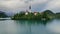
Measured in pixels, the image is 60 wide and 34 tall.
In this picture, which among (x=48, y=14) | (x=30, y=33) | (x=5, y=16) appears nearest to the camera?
(x=30, y=33)

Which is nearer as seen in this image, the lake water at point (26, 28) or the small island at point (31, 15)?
the lake water at point (26, 28)

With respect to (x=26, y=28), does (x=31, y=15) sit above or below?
above

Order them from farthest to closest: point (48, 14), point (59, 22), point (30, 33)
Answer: point (59, 22) < point (48, 14) < point (30, 33)

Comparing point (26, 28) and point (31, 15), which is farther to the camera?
point (31, 15)

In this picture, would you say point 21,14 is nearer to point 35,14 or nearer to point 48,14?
point 35,14

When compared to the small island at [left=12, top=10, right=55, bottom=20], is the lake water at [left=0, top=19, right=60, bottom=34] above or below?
below

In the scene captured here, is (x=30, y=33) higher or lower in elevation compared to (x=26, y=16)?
lower

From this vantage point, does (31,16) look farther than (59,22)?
No

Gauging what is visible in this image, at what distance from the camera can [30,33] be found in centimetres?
466

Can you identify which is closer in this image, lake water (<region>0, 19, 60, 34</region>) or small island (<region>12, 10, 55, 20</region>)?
lake water (<region>0, 19, 60, 34</region>)

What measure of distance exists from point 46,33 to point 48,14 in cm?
255

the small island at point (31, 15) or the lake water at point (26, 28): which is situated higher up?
the small island at point (31, 15)

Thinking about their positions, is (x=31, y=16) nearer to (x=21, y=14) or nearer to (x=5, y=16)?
(x=21, y=14)

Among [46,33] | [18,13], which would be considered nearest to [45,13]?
[18,13]
